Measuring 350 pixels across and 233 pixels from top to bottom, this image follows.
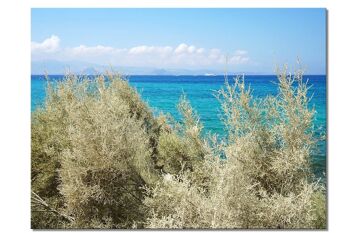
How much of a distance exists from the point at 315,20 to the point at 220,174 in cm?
239

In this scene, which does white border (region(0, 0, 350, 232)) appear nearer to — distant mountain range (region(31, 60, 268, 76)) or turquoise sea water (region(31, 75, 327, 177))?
turquoise sea water (region(31, 75, 327, 177))

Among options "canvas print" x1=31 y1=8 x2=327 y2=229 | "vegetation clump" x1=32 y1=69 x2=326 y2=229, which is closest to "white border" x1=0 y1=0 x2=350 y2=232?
"canvas print" x1=31 y1=8 x2=327 y2=229

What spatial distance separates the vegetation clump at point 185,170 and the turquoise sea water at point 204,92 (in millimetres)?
122

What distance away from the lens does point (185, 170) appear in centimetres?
802

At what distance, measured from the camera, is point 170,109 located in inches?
327

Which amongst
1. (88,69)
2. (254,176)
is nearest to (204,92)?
(254,176)

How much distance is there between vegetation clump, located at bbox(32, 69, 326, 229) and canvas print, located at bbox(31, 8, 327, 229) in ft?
0.06

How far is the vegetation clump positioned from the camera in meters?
6.63

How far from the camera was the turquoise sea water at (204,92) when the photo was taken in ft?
22.1
